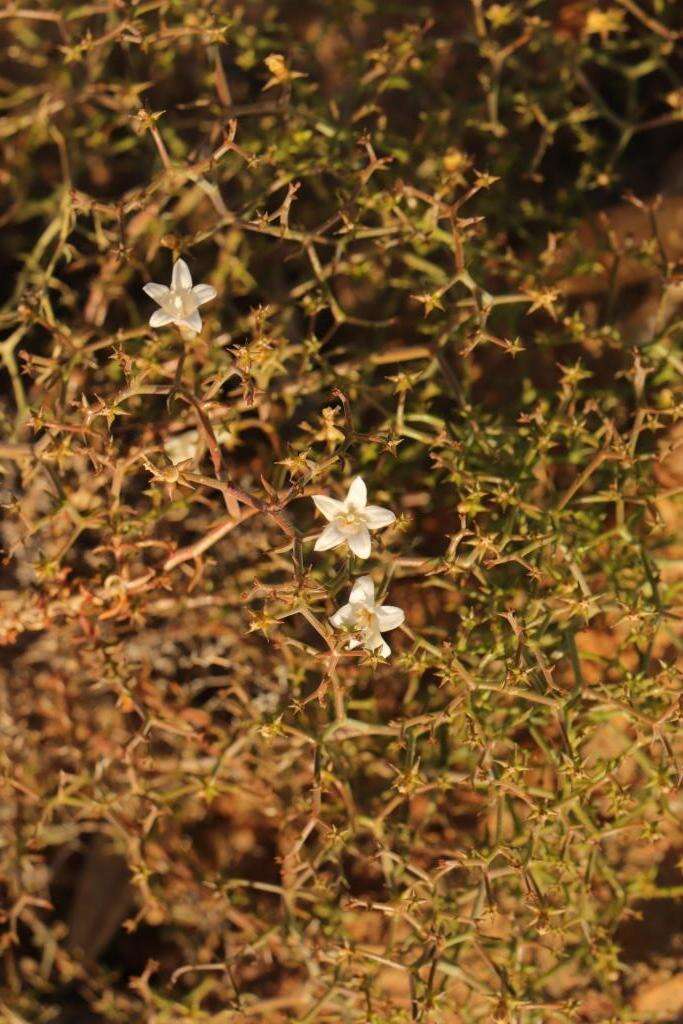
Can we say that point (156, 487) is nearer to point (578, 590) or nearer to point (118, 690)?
point (118, 690)

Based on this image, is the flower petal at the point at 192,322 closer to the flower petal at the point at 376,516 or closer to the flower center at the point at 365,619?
the flower petal at the point at 376,516

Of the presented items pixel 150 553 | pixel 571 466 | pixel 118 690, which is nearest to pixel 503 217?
pixel 571 466

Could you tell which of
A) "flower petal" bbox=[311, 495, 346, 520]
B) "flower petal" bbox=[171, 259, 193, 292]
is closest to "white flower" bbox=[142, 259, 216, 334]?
"flower petal" bbox=[171, 259, 193, 292]

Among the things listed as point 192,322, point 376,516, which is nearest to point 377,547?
point 376,516

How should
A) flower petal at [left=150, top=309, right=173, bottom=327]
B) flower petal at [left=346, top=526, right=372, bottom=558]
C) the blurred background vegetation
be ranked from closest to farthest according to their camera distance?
1. flower petal at [left=346, top=526, right=372, bottom=558]
2. flower petal at [left=150, top=309, right=173, bottom=327]
3. the blurred background vegetation

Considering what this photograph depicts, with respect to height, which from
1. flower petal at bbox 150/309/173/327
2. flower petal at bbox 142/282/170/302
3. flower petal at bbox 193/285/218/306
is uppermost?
flower petal at bbox 142/282/170/302

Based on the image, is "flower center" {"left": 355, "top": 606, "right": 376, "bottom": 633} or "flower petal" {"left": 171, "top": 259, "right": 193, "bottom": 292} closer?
"flower center" {"left": 355, "top": 606, "right": 376, "bottom": 633}

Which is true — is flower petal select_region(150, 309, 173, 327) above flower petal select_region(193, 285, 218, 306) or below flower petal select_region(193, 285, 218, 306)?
below

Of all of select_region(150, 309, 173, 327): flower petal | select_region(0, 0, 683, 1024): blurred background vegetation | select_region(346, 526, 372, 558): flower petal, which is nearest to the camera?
select_region(346, 526, 372, 558): flower petal

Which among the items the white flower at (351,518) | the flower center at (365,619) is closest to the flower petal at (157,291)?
the white flower at (351,518)

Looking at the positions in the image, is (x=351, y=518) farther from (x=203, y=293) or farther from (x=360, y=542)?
(x=203, y=293)

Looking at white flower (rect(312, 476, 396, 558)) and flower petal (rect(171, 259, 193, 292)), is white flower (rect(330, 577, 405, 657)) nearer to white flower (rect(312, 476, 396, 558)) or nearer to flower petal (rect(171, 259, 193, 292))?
white flower (rect(312, 476, 396, 558))
